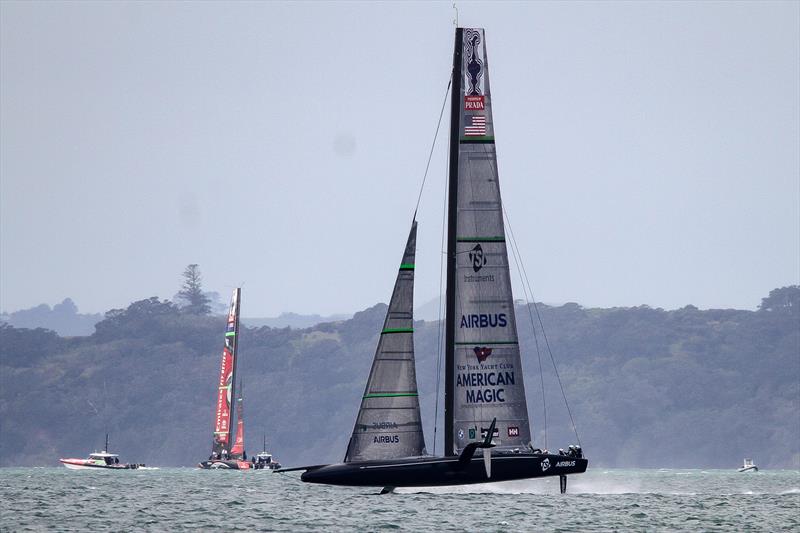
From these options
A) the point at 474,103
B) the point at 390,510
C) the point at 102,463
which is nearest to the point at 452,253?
the point at 474,103

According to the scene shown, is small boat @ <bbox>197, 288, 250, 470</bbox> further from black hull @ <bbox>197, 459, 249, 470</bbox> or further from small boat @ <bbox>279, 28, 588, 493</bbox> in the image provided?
small boat @ <bbox>279, 28, 588, 493</bbox>

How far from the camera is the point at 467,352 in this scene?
2015 inches

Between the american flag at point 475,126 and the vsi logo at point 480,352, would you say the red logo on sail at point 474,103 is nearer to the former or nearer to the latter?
the american flag at point 475,126

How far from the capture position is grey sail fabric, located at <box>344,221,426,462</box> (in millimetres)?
50844

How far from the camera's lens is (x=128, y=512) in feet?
166

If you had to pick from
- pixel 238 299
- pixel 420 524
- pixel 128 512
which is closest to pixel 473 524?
pixel 420 524

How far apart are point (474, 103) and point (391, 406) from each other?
32.9 ft

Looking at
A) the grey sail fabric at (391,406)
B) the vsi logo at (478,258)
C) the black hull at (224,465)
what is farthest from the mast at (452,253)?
the black hull at (224,465)

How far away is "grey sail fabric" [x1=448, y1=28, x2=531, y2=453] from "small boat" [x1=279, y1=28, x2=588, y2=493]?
3 cm

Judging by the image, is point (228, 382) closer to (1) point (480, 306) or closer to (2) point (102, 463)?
(2) point (102, 463)

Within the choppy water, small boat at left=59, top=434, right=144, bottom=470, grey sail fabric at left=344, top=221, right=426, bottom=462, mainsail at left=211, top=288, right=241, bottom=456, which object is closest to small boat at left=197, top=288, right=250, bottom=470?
mainsail at left=211, top=288, right=241, bottom=456

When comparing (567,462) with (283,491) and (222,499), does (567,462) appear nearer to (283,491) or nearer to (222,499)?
(222,499)

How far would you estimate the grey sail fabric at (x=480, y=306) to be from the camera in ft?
168

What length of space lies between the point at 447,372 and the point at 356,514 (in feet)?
18.7
